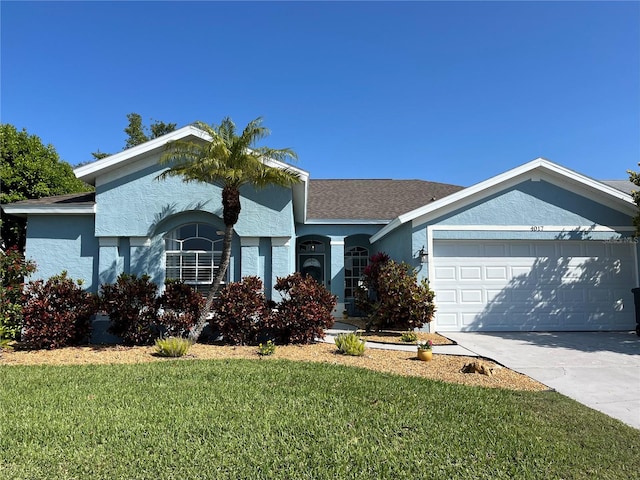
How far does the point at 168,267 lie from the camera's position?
1030 centimetres

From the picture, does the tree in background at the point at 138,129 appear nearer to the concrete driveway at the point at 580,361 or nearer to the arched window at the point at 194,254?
the arched window at the point at 194,254

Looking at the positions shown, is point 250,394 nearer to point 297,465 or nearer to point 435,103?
point 297,465

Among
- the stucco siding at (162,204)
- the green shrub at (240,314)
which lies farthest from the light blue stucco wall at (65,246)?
the green shrub at (240,314)

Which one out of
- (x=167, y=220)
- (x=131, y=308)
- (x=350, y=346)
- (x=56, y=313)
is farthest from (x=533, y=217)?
(x=56, y=313)

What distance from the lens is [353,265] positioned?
16719 millimetres

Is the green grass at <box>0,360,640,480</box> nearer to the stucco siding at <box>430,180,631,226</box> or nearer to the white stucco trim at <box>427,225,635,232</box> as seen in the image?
the white stucco trim at <box>427,225,635,232</box>

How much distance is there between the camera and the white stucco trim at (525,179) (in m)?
10.9

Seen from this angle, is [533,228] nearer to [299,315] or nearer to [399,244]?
[399,244]

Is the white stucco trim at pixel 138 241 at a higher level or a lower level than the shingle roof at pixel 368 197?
lower

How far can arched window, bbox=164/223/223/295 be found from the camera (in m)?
10.3

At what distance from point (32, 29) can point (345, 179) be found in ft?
47.8

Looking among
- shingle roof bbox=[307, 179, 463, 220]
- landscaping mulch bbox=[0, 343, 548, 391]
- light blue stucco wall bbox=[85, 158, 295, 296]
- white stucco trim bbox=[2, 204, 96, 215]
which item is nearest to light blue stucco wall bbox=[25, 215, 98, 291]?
white stucco trim bbox=[2, 204, 96, 215]

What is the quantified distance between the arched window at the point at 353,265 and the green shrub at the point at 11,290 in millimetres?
11153

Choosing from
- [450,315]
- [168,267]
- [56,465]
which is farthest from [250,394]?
[450,315]
